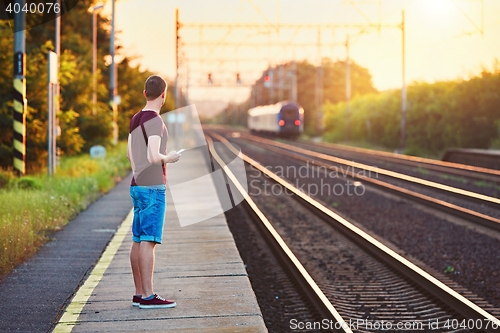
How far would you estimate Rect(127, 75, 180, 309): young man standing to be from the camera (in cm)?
578

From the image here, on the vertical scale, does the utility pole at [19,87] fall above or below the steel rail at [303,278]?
above

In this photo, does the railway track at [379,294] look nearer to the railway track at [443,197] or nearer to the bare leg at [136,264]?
the bare leg at [136,264]

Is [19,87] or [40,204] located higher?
[19,87]

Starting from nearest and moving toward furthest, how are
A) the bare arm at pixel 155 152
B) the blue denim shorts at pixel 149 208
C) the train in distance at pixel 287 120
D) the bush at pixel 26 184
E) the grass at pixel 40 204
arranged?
the bare arm at pixel 155 152
the blue denim shorts at pixel 149 208
the grass at pixel 40 204
the bush at pixel 26 184
the train in distance at pixel 287 120

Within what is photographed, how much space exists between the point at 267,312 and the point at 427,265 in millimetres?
3091

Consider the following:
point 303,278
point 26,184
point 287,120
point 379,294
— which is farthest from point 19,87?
point 287,120

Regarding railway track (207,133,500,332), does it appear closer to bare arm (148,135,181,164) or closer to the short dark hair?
bare arm (148,135,181,164)

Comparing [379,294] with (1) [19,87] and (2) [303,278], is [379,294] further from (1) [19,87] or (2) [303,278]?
(1) [19,87]

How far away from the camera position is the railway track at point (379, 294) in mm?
6574

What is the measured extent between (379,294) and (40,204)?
6084 millimetres

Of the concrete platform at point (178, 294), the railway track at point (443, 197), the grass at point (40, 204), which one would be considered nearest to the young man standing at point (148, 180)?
the concrete platform at point (178, 294)

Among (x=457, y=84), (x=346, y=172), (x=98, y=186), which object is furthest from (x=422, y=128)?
(x=98, y=186)

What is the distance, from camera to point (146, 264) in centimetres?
613

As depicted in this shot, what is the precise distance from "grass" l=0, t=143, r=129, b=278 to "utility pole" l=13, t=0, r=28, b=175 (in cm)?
73
